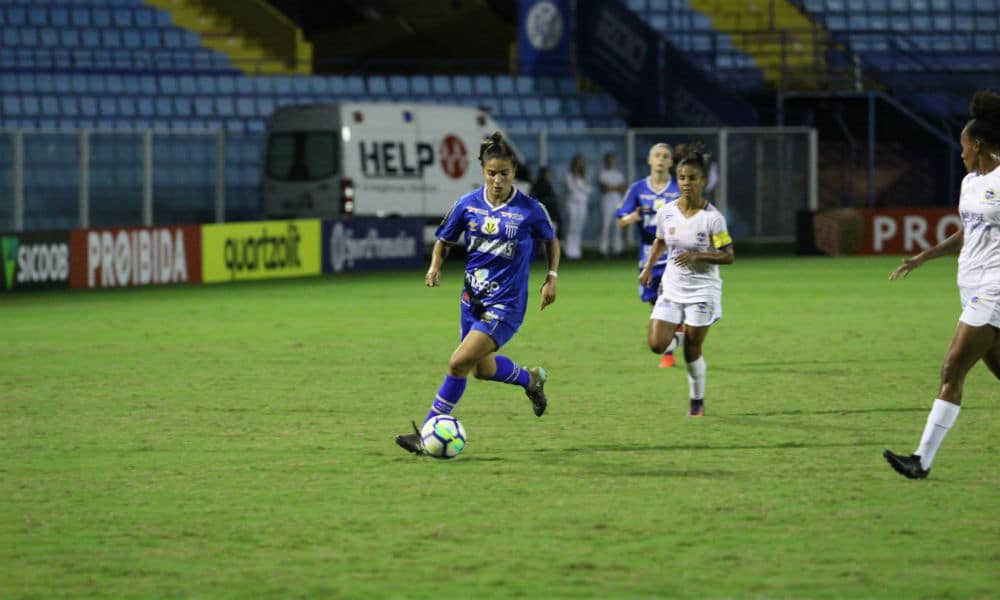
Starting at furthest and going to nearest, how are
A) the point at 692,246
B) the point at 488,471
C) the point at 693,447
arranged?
1. the point at 692,246
2. the point at 693,447
3. the point at 488,471

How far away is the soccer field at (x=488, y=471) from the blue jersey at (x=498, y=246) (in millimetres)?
912

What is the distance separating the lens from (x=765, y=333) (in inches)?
720

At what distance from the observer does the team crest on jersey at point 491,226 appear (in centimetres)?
1031

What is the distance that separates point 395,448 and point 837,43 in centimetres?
2758

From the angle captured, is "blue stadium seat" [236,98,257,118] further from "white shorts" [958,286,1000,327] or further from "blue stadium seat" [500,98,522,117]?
"white shorts" [958,286,1000,327]

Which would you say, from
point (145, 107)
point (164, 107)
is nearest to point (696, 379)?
point (145, 107)

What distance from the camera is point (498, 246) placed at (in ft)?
33.9

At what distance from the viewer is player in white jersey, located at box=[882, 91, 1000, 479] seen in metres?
8.78

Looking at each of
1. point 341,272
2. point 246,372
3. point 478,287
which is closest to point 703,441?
point 478,287

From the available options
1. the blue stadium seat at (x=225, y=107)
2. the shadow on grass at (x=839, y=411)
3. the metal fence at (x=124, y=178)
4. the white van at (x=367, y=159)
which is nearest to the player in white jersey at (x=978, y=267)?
the shadow on grass at (x=839, y=411)

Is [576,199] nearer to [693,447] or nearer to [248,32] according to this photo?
[248,32]

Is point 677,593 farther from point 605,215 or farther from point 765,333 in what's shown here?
point 605,215

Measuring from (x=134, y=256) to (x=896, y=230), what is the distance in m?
15.1

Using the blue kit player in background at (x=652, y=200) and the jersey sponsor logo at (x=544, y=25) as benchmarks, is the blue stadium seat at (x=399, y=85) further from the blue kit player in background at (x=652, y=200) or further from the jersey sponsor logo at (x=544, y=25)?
the blue kit player in background at (x=652, y=200)
